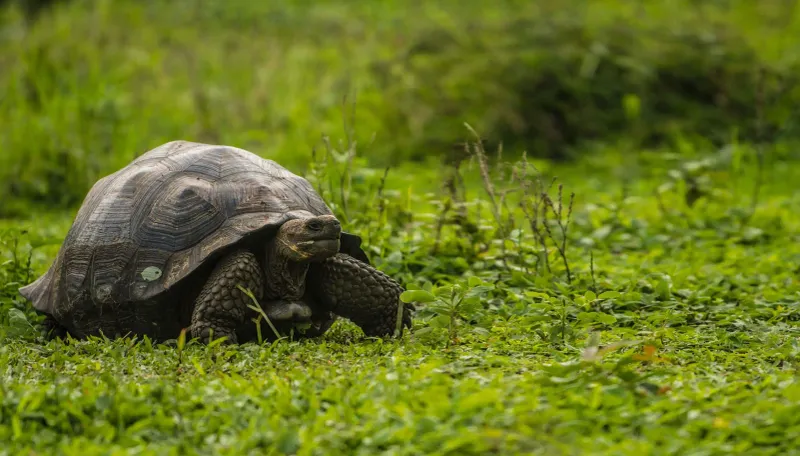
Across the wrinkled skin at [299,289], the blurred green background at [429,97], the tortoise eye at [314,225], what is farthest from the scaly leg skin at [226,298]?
the blurred green background at [429,97]

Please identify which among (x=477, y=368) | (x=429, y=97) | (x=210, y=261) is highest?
(x=429, y=97)

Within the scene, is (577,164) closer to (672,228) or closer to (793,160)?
(793,160)

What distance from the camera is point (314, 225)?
3.83 m

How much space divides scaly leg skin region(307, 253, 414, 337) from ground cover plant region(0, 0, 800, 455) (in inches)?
4.8

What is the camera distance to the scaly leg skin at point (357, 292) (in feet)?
13.6

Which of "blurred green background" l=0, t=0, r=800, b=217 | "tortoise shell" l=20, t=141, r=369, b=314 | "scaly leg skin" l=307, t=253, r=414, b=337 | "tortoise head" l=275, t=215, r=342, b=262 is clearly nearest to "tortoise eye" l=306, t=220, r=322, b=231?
"tortoise head" l=275, t=215, r=342, b=262

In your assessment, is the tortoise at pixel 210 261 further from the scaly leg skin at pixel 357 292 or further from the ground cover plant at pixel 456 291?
the ground cover plant at pixel 456 291

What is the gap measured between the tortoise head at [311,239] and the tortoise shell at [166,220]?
10 cm

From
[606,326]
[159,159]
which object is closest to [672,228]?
[606,326]

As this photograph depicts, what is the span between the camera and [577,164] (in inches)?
348

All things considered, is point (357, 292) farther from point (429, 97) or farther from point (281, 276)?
point (429, 97)

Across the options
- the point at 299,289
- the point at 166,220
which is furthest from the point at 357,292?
the point at 166,220

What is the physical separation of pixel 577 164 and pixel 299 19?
25.2 ft

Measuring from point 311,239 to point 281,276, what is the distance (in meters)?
0.26
